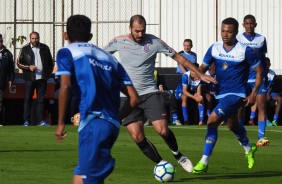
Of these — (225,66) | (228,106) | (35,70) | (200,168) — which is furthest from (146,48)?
(35,70)

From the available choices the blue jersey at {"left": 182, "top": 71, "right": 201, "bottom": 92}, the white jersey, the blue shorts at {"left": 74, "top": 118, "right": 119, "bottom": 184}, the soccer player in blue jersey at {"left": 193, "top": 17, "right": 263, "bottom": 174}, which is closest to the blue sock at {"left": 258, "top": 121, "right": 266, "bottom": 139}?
the soccer player in blue jersey at {"left": 193, "top": 17, "right": 263, "bottom": 174}

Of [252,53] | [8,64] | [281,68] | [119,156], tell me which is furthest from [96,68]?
[281,68]

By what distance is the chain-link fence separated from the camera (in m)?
34.2

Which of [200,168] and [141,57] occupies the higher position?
[141,57]

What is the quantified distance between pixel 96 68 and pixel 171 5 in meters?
28.3

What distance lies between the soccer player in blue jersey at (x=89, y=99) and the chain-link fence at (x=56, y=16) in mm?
25179

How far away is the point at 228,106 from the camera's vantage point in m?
14.2

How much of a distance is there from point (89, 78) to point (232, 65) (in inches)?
243

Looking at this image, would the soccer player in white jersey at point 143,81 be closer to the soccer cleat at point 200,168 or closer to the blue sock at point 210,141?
the soccer cleat at point 200,168

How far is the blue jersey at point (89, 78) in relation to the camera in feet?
27.9

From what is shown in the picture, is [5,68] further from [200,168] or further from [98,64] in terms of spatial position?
[98,64]

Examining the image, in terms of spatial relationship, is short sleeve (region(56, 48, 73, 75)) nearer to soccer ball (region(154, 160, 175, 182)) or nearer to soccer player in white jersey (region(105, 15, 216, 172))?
soccer ball (region(154, 160, 175, 182))

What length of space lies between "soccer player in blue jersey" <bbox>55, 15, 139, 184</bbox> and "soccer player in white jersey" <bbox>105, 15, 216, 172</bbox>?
4.79 m

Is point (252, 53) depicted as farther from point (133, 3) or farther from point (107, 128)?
point (133, 3)
